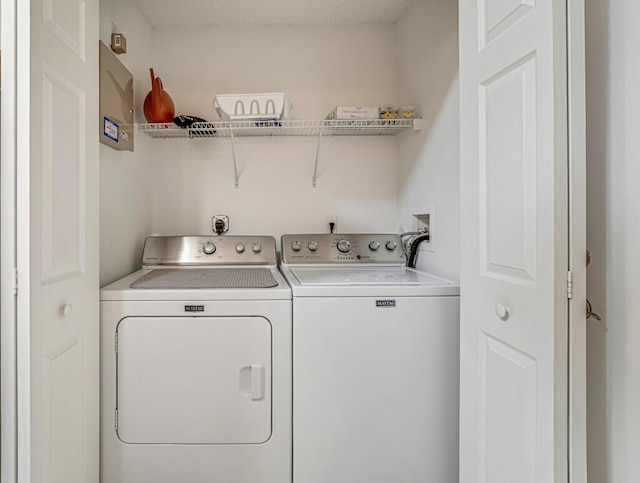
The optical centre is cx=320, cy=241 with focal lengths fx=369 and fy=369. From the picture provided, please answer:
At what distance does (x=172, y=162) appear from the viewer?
7.91ft

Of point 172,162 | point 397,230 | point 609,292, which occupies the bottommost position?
point 609,292

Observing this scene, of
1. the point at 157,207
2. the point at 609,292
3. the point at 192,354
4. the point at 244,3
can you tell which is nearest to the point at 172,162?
the point at 157,207

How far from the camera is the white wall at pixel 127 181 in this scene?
5.78ft

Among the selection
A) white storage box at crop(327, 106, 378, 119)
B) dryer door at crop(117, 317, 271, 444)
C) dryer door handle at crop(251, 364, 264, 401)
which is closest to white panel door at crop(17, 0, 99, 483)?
dryer door at crop(117, 317, 271, 444)

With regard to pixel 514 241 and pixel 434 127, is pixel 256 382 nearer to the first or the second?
pixel 514 241

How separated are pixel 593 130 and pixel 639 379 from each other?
0.56m

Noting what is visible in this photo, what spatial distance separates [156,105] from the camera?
2102 mm

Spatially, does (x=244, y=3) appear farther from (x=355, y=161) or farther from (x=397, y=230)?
(x=397, y=230)

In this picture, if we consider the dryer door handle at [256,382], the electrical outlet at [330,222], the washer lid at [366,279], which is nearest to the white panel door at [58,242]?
the dryer door handle at [256,382]

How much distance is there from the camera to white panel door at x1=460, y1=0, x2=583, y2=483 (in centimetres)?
82

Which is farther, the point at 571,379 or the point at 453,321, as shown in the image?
the point at 453,321

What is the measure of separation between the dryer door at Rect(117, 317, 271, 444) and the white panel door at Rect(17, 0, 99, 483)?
0.41 ft

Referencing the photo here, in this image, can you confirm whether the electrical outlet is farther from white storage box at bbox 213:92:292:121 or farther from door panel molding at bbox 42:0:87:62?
door panel molding at bbox 42:0:87:62

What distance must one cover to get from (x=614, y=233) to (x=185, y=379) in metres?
1.45
